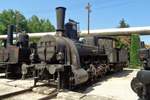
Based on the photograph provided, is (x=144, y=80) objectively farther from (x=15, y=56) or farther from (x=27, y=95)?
(x=15, y=56)

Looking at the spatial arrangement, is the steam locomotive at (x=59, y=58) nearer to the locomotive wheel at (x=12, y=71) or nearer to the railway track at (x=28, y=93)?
the locomotive wheel at (x=12, y=71)

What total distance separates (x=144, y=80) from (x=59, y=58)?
426 centimetres

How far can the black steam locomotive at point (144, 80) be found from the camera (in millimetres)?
7314

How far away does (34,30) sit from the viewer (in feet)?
234

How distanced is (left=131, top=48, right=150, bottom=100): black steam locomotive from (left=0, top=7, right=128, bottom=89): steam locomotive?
3.06 metres

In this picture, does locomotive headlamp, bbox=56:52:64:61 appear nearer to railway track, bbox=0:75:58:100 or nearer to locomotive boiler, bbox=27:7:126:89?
locomotive boiler, bbox=27:7:126:89

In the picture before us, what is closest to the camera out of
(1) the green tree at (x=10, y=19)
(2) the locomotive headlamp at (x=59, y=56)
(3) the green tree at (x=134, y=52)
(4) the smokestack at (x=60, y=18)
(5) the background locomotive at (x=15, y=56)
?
(2) the locomotive headlamp at (x=59, y=56)

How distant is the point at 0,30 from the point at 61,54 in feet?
151

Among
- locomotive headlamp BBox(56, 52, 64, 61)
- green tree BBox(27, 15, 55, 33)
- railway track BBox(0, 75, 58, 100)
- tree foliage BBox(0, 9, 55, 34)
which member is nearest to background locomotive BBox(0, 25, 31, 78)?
railway track BBox(0, 75, 58, 100)

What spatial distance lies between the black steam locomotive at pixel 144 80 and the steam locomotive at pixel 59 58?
3.06m

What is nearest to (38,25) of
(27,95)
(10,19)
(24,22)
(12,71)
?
(24,22)

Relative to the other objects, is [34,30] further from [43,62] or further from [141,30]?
[43,62]

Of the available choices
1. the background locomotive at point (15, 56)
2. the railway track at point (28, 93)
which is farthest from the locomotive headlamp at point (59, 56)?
the background locomotive at point (15, 56)

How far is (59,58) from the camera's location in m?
10.5
